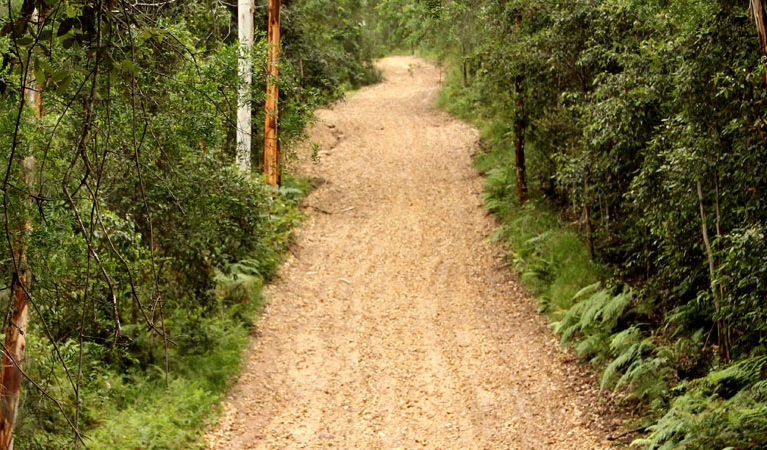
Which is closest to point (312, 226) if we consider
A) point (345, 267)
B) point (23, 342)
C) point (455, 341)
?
point (345, 267)

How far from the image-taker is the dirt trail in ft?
29.8

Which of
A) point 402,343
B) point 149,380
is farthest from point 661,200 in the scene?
point 149,380

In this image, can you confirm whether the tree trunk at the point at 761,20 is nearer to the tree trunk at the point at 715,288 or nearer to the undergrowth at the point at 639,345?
the tree trunk at the point at 715,288

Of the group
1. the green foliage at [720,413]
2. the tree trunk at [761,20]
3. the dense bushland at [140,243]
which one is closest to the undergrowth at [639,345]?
the green foliage at [720,413]

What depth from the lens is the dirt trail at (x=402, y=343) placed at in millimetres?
9070

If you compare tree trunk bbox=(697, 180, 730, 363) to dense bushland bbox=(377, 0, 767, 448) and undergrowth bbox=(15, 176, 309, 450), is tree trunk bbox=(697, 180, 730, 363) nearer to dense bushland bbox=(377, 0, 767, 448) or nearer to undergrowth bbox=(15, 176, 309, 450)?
dense bushland bbox=(377, 0, 767, 448)

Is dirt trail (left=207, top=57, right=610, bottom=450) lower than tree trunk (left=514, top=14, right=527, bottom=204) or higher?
lower

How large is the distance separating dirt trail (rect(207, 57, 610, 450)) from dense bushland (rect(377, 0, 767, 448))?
30.1 inches

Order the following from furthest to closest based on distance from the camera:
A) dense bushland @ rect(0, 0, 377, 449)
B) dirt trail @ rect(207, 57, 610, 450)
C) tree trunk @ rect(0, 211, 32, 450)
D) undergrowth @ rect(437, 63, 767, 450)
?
dirt trail @ rect(207, 57, 610, 450)
undergrowth @ rect(437, 63, 767, 450)
tree trunk @ rect(0, 211, 32, 450)
dense bushland @ rect(0, 0, 377, 449)

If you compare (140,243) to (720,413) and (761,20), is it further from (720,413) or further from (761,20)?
(761,20)

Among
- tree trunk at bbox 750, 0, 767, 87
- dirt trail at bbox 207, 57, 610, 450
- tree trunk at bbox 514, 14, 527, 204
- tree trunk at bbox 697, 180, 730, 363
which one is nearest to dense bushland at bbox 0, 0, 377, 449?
dirt trail at bbox 207, 57, 610, 450

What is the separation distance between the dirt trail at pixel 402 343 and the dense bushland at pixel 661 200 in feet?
2.51

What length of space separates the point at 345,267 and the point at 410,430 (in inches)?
262

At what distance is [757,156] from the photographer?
22.1 ft
